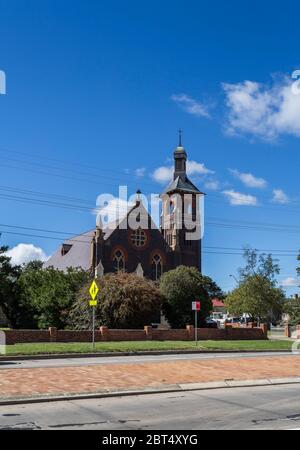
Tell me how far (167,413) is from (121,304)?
Result: 1188 inches

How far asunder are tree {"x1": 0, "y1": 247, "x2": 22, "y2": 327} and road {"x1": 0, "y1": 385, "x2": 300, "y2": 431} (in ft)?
124

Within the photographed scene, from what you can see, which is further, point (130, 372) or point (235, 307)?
point (235, 307)

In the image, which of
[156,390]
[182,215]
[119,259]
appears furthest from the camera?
[182,215]

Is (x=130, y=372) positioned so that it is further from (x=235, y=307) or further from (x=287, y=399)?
(x=235, y=307)

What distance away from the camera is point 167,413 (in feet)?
37.0

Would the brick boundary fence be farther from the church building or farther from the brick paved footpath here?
the church building

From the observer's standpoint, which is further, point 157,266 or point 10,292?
point 157,266

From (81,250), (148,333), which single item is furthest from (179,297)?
(81,250)

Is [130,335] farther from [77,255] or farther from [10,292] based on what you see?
[77,255]

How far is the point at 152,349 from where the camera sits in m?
29.2

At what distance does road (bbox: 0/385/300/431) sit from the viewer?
9914 mm

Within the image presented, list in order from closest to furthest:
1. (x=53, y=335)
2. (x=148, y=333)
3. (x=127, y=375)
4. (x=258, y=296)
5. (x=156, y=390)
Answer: (x=156, y=390) → (x=127, y=375) → (x=53, y=335) → (x=148, y=333) → (x=258, y=296)

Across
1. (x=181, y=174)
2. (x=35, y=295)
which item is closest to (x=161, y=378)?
(x=35, y=295)
